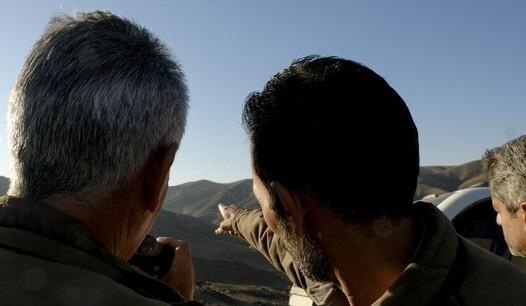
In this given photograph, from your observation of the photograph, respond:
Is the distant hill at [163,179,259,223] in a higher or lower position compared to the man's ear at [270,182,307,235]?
lower

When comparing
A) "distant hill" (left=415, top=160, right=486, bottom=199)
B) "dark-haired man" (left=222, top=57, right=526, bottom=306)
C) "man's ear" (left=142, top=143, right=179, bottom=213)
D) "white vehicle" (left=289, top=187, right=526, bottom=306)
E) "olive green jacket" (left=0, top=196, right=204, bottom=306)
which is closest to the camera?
"olive green jacket" (left=0, top=196, right=204, bottom=306)

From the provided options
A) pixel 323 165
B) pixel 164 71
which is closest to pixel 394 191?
pixel 323 165

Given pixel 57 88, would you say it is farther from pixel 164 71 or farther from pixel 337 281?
pixel 337 281

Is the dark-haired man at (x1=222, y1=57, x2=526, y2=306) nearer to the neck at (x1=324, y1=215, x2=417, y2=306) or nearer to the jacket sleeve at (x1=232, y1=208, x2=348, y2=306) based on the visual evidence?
the neck at (x1=324, y1=215, x2=417, y2=306)

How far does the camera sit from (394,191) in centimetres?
222

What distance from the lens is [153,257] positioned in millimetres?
2316

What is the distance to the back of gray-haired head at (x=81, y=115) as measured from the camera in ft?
6.24

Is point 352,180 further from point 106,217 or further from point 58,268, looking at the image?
point 58,268

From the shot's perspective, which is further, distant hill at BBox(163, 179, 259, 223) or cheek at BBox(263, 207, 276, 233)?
distant hill at BBox(163, 179, 259, 223)

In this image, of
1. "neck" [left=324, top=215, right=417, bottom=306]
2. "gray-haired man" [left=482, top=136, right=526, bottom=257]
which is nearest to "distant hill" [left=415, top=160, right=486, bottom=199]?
"gray-haired man" [left=482, top=136, right=526, bottom=257]

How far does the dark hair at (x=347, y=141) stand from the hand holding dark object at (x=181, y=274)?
16.3 inches

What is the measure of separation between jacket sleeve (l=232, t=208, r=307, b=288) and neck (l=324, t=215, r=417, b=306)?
42.8 inches

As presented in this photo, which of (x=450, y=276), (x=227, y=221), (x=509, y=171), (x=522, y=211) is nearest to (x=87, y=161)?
(x=450, y=276)

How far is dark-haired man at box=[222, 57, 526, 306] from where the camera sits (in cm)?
216
